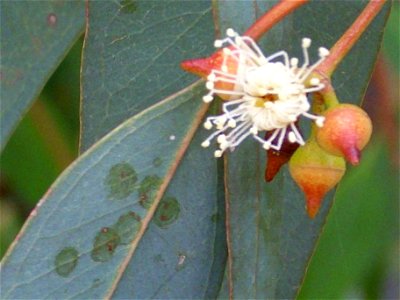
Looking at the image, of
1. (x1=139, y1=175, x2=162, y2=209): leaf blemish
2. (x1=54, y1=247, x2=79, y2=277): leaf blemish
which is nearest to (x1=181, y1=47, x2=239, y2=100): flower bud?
(x1=139, y1=175, x2=162, y2=209): leaf blemish

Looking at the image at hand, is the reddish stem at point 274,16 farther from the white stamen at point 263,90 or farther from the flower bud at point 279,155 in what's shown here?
the flower bud at point 279,155

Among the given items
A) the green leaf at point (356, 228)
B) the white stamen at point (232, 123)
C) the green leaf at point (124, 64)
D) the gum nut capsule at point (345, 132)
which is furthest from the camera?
the green leaf at point (356, 228)

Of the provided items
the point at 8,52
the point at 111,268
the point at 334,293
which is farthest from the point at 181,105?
the point at 334,293

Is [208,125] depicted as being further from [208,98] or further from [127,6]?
[127,6]

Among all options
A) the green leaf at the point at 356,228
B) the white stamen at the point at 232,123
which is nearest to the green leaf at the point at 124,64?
the white stamen at the point at 232,123

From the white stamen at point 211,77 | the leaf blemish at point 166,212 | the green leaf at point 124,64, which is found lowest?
the leaf blemish at point 166,212

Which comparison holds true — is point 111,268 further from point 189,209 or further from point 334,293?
point 334,293

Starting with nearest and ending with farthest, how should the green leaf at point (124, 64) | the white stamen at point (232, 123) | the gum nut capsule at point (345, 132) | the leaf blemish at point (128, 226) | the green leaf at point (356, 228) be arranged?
the gum nut capsule at point (345, 132), the white stamen at point (232, 123), the leaf blemish at point (128, 226), the green leaf at point (124, 64), the green leaf at point (356, 228)
